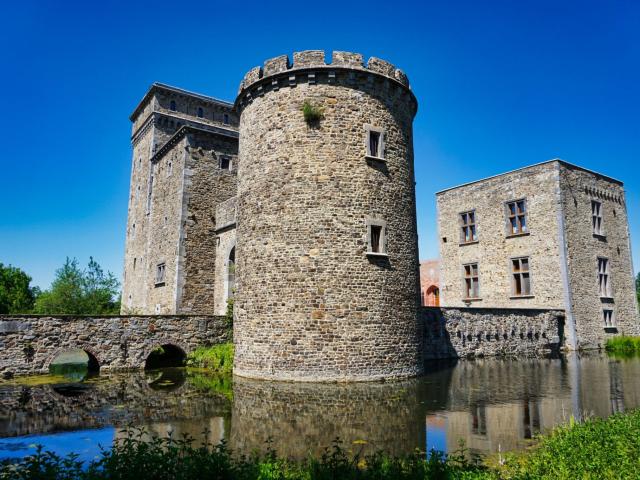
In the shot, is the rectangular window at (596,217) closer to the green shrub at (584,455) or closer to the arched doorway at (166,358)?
the green shrub at (584,455)

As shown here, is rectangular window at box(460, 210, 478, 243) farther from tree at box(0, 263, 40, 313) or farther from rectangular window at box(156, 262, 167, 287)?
tree at box(0, 263, 40, 313)

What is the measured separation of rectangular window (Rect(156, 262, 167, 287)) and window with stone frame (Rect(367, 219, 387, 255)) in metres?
13.4

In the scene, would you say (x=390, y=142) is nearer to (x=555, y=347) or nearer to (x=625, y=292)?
(x=555, y=347)

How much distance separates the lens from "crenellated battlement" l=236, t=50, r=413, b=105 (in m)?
13.7

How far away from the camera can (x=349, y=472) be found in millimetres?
4910

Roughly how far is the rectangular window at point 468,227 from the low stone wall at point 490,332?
6541mm

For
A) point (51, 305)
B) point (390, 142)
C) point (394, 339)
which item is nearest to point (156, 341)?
point (394, 339)

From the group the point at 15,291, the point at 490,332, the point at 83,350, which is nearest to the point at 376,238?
the point at 490,332

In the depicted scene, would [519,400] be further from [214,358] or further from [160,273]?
[160,273]

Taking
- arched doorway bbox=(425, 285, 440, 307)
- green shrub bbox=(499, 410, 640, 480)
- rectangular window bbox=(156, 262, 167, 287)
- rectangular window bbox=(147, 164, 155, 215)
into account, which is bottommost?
green shrub bbox=(499, 410, 640, 480)

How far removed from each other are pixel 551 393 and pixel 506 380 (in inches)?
91.6

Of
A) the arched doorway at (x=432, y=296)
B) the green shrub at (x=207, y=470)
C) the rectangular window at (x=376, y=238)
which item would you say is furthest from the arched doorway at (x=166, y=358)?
the arched doorway at (x=432, y=296)

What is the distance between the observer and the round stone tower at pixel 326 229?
1271cm

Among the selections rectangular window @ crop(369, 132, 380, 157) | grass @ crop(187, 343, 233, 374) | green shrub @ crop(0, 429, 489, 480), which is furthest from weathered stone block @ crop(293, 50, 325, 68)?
green shrub @ crop(0, 429, 489, 480)
